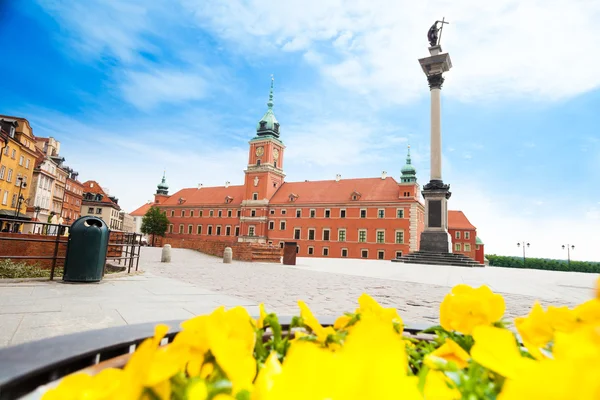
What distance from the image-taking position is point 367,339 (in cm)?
34

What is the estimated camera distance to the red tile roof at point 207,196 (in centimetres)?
5531

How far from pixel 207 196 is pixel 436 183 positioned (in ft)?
142

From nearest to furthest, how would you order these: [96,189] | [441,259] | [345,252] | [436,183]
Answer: [441,259], [436,183], [345,252], [96,189]

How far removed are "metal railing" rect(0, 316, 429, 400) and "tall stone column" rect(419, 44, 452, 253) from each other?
22.8 metres

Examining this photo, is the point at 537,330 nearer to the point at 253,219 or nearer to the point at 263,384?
the point at 263,384

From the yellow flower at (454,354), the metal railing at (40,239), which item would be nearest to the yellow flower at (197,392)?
the yellow flower at (454,354)

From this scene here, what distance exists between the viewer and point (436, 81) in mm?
24391

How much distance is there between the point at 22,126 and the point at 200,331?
45.8m

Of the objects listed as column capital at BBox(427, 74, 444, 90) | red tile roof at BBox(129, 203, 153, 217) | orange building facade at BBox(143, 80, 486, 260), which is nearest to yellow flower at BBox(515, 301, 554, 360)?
column capital at BBox(427, 74, 444, 90)

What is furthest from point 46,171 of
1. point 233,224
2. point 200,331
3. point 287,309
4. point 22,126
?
point 200,331

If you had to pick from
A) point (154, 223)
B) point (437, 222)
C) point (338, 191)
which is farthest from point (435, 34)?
point (154, 223)

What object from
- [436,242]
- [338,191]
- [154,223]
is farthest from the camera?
[154,223]

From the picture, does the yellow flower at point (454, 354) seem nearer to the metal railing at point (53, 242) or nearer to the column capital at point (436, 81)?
the metal railing at point (53, 242)

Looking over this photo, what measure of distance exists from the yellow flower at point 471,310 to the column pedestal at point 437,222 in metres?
22.6
